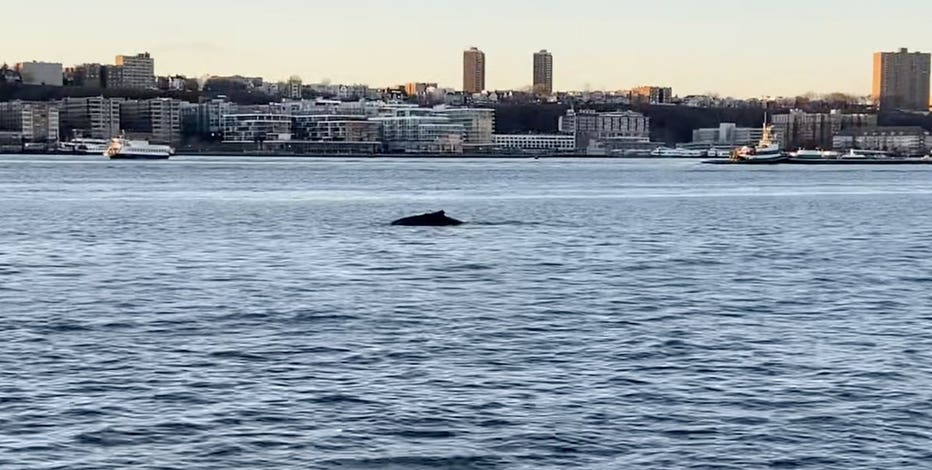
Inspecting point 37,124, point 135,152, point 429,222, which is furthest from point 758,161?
point 429,222

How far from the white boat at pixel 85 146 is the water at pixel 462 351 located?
14195 cm

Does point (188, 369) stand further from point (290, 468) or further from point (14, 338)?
point (290, 468)

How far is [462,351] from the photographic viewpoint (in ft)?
56.6

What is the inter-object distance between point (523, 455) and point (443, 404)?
1.97 meters

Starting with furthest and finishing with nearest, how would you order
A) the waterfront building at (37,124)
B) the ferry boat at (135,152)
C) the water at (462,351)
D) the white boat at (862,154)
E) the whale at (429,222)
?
the waterfront building at (37,124)
the white boat at (862,154)
the ferry boat at (135,152)
the whale at (429,222)
the water at (462,351)

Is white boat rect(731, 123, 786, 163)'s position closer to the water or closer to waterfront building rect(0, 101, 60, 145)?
waterfront building rect(0, 101, 60, 145)

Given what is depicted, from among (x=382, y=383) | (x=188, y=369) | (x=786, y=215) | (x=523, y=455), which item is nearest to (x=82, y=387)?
(x=188, y=369)

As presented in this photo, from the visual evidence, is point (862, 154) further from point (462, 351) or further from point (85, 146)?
point (462, 351)

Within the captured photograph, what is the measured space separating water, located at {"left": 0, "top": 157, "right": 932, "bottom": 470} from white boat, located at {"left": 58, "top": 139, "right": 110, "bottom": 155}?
14195 cm

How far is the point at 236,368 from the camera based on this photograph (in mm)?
16031

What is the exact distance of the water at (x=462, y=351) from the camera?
12.8 m

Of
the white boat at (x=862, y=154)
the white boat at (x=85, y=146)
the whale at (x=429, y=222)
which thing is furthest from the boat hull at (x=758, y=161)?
the whale at (x=429, y=222)

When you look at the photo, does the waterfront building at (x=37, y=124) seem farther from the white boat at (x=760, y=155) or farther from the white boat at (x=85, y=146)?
the white boat at (x=760, y=155)

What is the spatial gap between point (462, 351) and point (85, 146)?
166 m
